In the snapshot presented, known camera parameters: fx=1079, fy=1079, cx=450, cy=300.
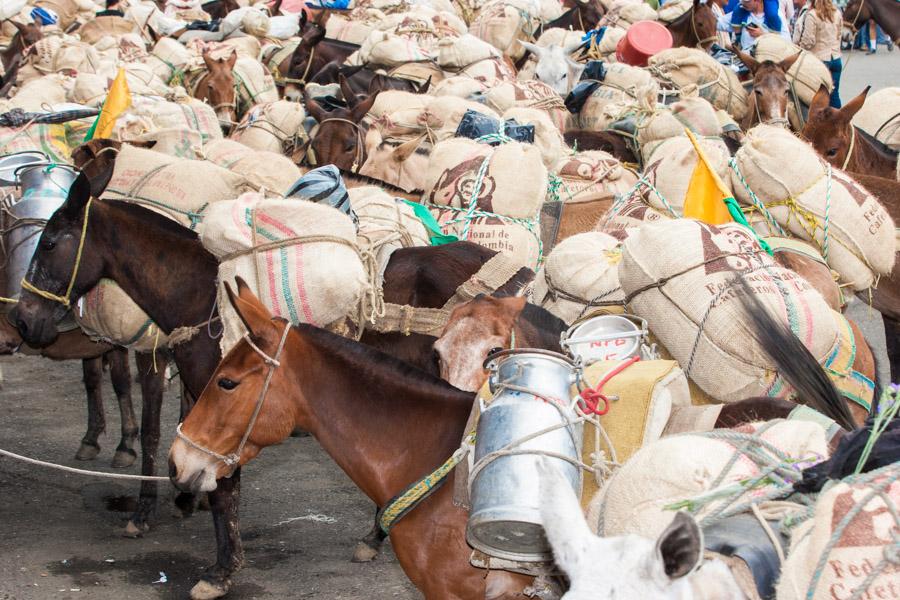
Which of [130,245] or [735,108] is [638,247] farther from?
[735,108]

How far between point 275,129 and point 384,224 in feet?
15.0

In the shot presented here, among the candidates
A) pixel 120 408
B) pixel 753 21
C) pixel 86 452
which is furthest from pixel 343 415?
pixel 753 21

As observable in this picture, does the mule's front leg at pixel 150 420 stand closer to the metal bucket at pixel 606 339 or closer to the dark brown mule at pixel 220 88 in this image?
the metal bucket at pixel 606 339

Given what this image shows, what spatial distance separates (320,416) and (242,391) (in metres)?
0.29

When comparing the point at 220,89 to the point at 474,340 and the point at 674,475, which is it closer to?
the point at 474,340

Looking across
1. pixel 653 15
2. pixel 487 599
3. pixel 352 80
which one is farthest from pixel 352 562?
pixel 653 15

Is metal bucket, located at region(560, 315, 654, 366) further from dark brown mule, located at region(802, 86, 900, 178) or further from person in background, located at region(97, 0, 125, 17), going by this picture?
person in background, located at region(97, 0, 125, 17)

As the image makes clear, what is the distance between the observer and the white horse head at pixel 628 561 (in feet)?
6.11

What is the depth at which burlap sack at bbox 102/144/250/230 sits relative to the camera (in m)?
5.93

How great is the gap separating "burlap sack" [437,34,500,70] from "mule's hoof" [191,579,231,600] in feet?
23.6

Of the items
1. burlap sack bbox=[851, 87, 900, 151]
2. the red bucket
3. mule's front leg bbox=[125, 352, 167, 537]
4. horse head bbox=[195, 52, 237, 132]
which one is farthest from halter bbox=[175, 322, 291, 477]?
the red bucket

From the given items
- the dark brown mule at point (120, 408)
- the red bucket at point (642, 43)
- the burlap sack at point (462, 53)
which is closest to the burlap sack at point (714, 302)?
the dark brown mule at point (120, 408)

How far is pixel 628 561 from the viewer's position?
1.97m

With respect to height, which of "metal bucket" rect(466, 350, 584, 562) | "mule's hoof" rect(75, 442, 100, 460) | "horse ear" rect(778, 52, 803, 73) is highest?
"metal bucket" rect(466, 350, 584, 562)
